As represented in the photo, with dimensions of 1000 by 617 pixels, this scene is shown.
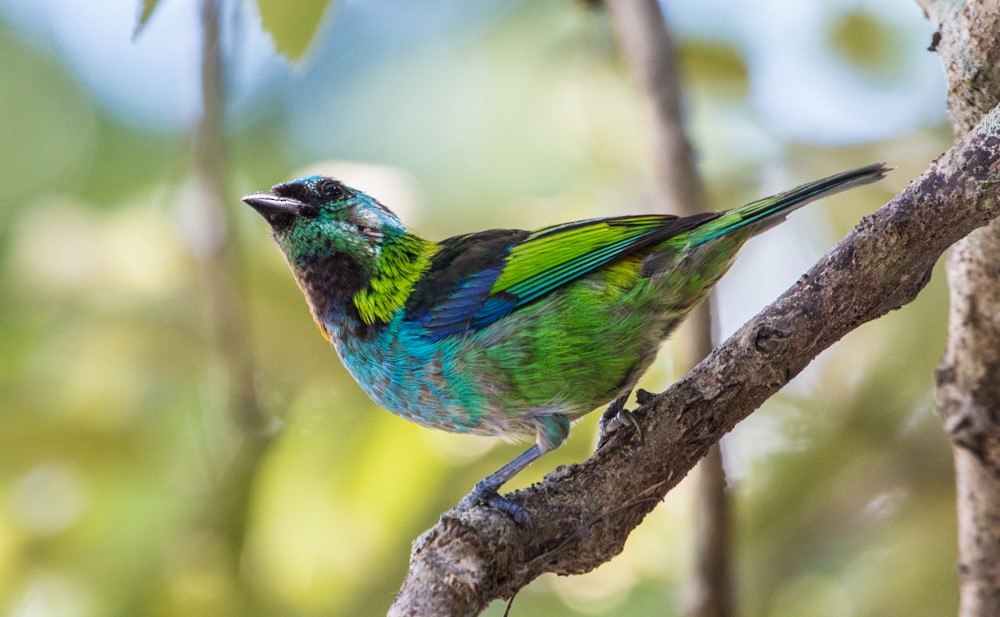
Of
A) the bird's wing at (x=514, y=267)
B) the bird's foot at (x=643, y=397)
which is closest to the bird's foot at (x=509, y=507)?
the bird's foot at (x=643, y=397)

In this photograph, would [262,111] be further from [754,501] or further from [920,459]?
[920,459]

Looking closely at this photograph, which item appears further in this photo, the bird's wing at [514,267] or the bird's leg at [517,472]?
the bird's wing at [514,267]

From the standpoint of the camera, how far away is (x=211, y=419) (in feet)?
17.3

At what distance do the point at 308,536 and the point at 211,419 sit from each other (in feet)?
2.98

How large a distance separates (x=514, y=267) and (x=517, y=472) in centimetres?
Answer: 85

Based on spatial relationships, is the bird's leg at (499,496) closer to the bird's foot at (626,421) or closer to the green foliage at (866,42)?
the bird's foot at (626,421)

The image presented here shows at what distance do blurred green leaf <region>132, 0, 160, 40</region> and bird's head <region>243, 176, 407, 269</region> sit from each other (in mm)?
1531

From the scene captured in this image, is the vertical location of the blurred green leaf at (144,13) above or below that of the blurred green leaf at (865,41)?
above

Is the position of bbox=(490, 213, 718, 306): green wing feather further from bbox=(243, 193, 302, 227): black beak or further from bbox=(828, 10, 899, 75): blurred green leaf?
bbox=(828, 10, 899, 75): blurred green leaf

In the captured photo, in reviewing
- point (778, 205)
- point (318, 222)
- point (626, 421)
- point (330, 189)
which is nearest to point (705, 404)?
point (626, 421)

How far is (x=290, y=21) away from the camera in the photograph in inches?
113

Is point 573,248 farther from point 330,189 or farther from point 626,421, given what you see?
point 330,189

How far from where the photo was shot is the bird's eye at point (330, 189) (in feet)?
14.6

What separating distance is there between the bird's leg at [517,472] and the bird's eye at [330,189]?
1379mm
